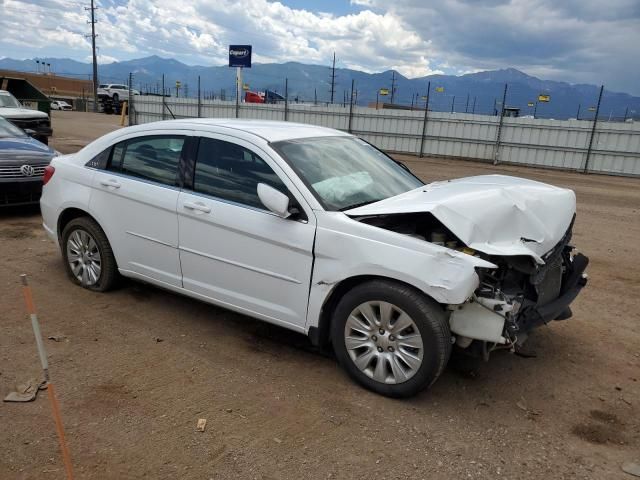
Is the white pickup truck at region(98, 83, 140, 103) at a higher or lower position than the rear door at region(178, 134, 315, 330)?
higher

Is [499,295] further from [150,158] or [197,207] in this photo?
[150,158]

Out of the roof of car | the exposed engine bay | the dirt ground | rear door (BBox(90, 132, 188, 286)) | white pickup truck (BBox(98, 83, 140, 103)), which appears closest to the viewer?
the dirt ground

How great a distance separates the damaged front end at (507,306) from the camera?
3057 mm

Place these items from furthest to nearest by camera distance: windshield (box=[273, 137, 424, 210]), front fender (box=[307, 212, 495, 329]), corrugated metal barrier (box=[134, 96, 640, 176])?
corrugated metal barrier (box=[134, 96, 640, 176]) < windshield (box=[273, 137, 424, 210]) < front fender (box=[307, 212, 495, 329])

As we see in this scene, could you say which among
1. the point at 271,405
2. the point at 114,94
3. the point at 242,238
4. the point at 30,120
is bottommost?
the point at 271,405

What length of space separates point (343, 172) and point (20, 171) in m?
5.64

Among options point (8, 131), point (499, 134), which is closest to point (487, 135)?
point (499, 134)

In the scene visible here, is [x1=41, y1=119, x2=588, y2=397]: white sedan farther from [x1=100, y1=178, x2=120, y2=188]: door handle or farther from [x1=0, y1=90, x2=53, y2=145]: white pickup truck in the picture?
[x1=0, y1=90, x2=53, y2=145]: white pickup truck

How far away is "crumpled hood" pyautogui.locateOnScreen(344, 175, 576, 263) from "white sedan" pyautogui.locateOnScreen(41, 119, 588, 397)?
0.01m

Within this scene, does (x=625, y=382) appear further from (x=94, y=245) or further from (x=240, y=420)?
(x=94, y=245)

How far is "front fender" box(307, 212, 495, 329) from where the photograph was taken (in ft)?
9.70

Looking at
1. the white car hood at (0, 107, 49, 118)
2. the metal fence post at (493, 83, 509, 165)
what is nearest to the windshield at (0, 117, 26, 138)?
the white car hood at (0, 107, 49, 118)

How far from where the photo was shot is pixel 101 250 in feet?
15.3

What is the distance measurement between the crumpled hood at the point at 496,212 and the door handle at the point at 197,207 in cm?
113
